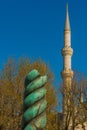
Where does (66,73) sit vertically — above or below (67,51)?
below

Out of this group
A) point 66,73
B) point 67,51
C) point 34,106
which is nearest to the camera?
point 34,106

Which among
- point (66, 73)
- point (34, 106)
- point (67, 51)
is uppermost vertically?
point (67, 51)

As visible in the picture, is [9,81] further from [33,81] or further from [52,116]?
[33,81]

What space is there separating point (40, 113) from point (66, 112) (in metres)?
32.9

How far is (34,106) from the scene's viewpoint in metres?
3.97

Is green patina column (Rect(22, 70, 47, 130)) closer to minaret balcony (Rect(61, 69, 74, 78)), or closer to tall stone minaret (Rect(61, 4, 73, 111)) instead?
tall stone minaret (Rect(61, 4, 73, 111))

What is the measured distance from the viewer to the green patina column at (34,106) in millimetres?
3926

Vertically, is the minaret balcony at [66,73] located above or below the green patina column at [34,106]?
above

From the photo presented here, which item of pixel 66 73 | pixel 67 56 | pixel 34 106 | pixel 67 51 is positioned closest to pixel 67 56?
pixel 67 56

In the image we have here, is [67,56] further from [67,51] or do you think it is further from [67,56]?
[67,51]

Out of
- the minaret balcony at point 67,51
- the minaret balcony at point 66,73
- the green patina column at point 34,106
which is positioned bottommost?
the green patina column at point 34,106

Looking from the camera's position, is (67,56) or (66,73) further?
(67,56)

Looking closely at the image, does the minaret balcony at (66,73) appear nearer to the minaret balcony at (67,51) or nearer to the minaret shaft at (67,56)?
the minaret shaft at (67,56)

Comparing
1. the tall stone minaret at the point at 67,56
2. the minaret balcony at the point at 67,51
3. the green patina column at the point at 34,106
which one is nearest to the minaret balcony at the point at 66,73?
the tall stone minaret at the point at 67,56
